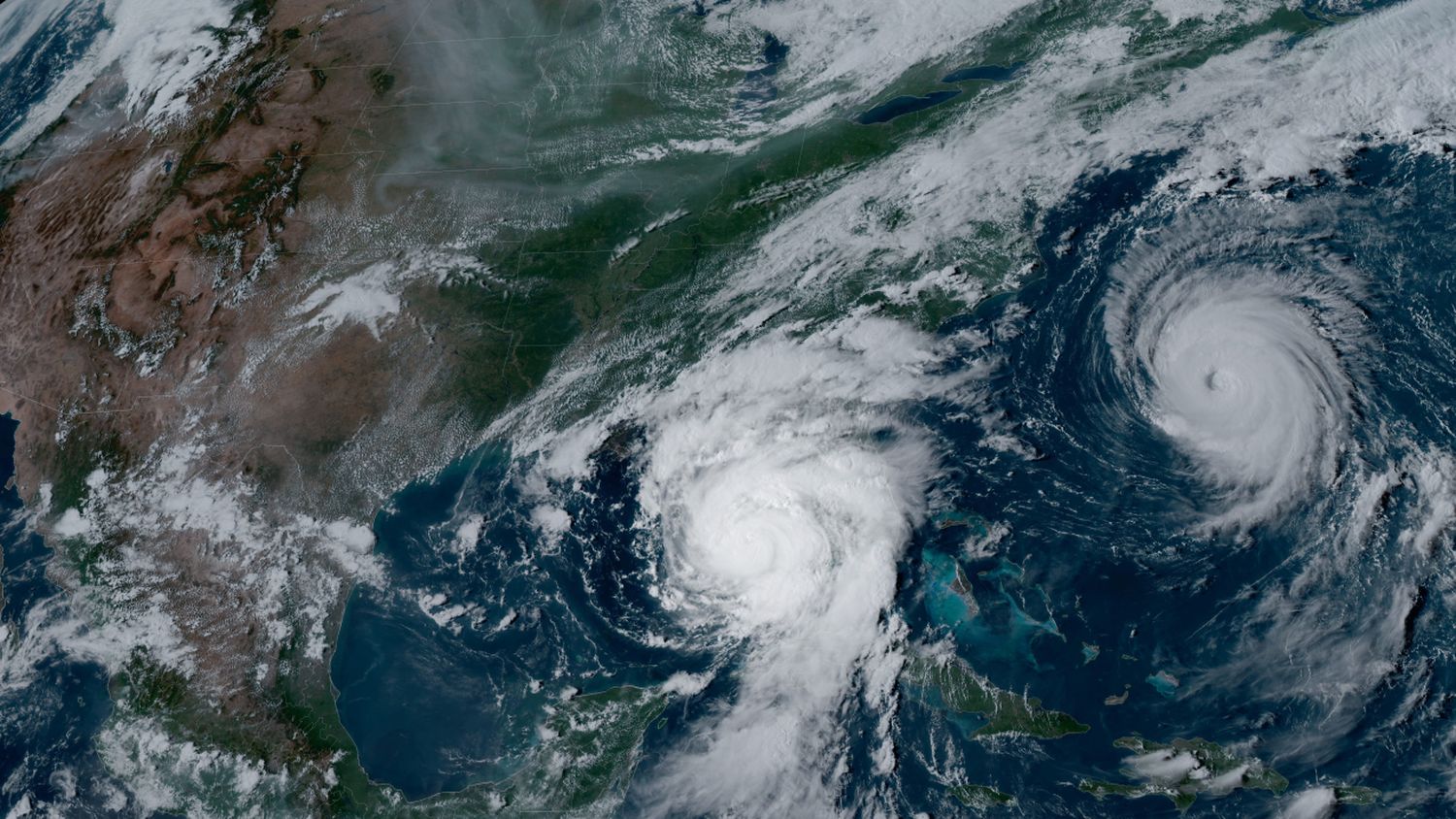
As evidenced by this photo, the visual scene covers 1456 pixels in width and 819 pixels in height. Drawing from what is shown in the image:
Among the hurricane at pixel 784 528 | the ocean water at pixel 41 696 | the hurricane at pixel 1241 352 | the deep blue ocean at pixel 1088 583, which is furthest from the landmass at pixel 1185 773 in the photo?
the ocean water at pixel 41 696

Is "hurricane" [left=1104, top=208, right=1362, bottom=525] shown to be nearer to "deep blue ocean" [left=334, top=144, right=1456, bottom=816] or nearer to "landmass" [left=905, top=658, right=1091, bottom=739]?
"deep blue ocean" [left=334, top=144, right=1456, bottom=816]

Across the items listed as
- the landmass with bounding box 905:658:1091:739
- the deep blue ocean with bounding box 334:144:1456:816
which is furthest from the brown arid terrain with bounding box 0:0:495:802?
the landmass with bounding box 905:658:1091:739

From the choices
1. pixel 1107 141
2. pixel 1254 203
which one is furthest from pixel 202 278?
pixel 1254 203

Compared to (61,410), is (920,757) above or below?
below

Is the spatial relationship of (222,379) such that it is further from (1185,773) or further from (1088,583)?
(1185,773)

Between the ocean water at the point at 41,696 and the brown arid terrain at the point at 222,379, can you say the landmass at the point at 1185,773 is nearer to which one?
the brown arid terrain at the point at 222,379

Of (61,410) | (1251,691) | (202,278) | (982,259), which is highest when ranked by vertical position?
(202,278)

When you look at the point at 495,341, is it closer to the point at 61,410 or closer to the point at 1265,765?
the point at 61,410

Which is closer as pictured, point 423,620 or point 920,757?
point 920,757
